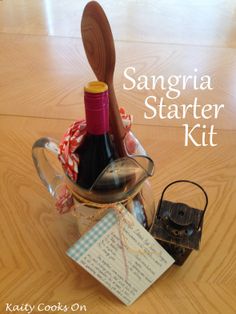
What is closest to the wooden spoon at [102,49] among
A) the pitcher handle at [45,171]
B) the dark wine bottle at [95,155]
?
the dark wine bottle at [95,155]

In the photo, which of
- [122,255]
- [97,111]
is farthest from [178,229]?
[97,111]

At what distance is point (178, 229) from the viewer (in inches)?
16.1

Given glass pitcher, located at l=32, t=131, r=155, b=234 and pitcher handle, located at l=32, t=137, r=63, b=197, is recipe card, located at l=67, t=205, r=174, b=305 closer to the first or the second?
glass pitcher, located at l=32, t=131, r=155, b=234

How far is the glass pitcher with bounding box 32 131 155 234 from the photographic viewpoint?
0.37 m

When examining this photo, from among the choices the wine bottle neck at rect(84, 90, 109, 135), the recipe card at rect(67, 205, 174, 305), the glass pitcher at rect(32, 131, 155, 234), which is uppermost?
the wine bottle neck at rect(84, 90, 109, 135)

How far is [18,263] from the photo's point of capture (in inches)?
18.3

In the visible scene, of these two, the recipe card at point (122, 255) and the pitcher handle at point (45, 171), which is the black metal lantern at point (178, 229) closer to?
the recipe card at point (122, 255)

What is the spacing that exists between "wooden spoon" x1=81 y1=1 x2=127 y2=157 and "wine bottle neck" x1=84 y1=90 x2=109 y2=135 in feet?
0.10

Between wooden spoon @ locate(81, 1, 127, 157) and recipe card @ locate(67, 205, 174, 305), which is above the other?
wooden spoon @ locate(81, 1, 127, 157)

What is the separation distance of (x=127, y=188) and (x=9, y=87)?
21.4 inches

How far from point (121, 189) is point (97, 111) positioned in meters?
0.12

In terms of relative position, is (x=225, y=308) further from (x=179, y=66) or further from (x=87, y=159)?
(x=179, y=66)

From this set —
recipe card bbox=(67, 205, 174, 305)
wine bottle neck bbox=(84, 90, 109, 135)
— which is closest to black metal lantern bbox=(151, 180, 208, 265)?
recipe card bbox=(67, 205, 174, 305)

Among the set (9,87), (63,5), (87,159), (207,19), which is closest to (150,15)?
(207,19)
